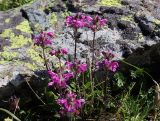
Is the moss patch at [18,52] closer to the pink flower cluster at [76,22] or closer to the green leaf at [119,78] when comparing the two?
the pink flower cluster at [76,22]

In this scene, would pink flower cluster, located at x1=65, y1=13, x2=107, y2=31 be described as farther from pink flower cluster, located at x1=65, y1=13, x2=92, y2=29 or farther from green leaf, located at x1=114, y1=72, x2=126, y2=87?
green leaf, located at x1=114, y1=72, x2=126, y2=87

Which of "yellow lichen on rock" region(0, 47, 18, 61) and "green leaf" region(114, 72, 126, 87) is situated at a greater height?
"yellow lichen on rock" region(0, 47, 18, 61)

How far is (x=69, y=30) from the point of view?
5.13 meters

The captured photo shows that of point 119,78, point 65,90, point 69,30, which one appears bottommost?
point 119,78

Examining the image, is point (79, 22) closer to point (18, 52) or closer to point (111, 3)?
point (18, 52)

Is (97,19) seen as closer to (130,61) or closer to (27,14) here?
(130,61)

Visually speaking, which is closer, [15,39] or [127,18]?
[15,39]

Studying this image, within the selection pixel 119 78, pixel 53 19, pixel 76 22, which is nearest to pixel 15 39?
pixel 53 19

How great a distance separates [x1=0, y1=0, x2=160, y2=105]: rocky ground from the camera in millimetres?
4652

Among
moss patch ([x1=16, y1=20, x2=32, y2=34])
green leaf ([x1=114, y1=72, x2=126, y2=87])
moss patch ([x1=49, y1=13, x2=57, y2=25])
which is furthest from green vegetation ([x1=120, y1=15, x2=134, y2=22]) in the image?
moss patch ([x1=16, y1=20, x2=32, y2=34])

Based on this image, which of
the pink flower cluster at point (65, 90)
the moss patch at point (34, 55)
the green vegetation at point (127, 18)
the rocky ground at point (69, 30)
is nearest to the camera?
the pink flower cluster at point (65, 90)

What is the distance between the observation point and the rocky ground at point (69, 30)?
4.65m

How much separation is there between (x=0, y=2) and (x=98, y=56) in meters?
2.76

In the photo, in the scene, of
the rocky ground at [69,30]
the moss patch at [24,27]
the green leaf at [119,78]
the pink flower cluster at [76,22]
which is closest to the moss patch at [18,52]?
the rocky ground at [69,30]
